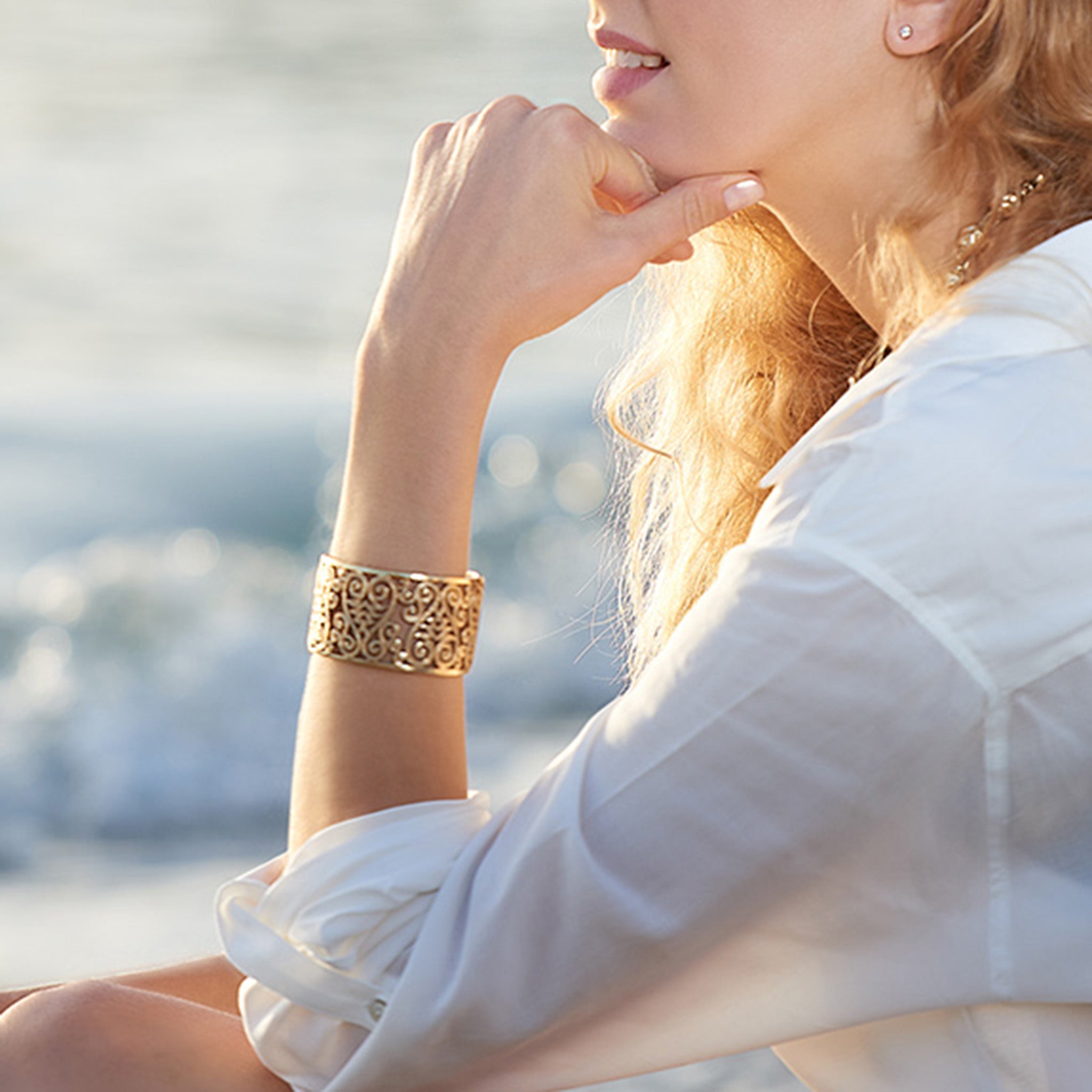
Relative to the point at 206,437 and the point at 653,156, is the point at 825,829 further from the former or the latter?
the point at 206,437

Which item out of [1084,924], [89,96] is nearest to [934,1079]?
[1084,924]

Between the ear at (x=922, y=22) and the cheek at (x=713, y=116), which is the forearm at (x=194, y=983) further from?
the ear at (x=922, y=22)

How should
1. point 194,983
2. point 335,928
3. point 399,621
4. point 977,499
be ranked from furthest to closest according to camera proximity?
point 194,983 → point 399,621 → point 335,928 → point 977,499

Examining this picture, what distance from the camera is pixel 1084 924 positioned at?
3.33 feet

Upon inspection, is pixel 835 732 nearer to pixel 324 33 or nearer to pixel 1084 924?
pixel 1084 924

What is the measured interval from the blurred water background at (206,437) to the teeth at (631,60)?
2.11 metres

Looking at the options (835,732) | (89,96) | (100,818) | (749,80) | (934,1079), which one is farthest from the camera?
(89,96)

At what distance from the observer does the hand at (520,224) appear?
123 centimetres

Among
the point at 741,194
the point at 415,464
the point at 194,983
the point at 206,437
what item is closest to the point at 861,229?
the point at 741,194

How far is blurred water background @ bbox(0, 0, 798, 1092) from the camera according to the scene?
460 cm

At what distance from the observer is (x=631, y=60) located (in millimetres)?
1320

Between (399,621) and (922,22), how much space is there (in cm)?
63

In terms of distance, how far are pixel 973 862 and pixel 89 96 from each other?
842 centimetres

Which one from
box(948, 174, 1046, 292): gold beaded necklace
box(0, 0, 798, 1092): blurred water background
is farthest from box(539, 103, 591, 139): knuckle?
box(0, 0, 798, 1092): blurred water background
